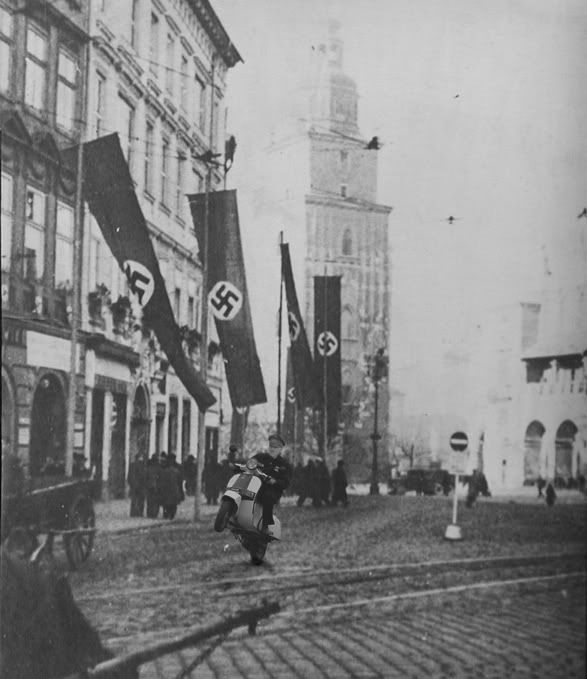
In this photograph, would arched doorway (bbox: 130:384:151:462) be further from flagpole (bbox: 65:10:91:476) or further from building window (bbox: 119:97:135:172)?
building window (bbox: 119:97:135:172)

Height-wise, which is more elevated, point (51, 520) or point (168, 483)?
point (168, 483)

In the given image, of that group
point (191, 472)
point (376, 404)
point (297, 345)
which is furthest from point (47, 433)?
point (376, 404)

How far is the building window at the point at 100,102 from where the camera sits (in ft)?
14.7

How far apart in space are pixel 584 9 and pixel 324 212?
1284 mm

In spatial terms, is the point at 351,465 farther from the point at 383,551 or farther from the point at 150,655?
the point at 150,655

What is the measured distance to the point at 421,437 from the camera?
4.29m

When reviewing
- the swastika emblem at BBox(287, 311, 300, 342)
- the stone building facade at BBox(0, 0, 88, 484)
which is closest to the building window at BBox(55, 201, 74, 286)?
the stone building facade at BBox(0, 0, 88, 484)

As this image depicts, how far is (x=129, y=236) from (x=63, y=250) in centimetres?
27

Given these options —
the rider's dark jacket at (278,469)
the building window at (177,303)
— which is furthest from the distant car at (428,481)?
the building window at (177,303)

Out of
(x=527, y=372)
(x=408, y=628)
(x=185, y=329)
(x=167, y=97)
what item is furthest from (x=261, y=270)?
(x=408, y=628)

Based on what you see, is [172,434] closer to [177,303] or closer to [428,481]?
[177,303]

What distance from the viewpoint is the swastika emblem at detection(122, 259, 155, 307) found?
4.53 metres

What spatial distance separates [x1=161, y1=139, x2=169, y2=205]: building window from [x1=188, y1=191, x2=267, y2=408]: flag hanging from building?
4.0 inches

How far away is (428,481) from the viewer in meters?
4.25
